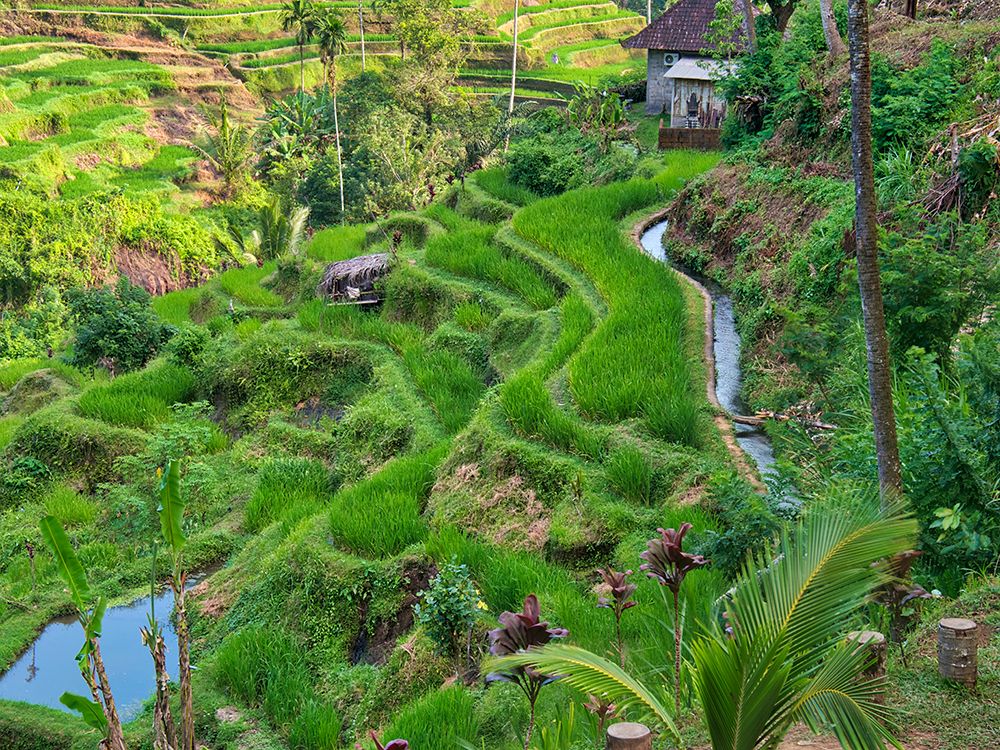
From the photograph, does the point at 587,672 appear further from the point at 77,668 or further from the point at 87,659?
the point at 77,668

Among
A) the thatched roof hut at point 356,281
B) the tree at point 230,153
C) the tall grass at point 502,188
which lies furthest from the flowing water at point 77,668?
the tree at point 230,153

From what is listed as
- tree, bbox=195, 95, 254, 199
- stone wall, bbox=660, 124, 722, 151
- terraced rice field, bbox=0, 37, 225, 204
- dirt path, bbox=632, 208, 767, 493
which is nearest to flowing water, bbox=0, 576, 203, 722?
dirt path, bbox=632, 208, 767, 493

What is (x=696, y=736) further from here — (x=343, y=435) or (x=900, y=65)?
(x=900, y=65)

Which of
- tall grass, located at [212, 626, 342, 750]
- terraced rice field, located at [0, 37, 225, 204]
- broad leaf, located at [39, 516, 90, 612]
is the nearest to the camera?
broad leaf, located at [39, 516, 90, 612]

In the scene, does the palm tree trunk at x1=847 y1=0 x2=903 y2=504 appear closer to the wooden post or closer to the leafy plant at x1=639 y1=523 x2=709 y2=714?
the leafy plant at x1=639 y1=523 x2=709 y2=714

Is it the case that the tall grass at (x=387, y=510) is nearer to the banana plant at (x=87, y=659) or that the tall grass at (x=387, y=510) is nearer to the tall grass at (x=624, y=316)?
the tall grass at (x=624, y=316)

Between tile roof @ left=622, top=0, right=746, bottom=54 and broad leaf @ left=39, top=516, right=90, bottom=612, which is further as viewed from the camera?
tile roof @ left=622, top=0, right=746, bottom=54

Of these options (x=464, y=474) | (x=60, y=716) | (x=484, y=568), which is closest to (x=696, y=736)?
(x=484, y=568)
